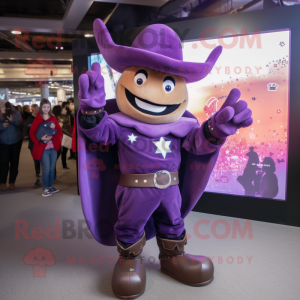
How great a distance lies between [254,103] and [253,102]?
0.04ft

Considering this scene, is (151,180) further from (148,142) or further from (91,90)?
(91,90)

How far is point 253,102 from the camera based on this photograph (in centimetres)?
283

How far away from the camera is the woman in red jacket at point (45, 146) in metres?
3.76

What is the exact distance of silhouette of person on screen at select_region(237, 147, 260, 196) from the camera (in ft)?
9.46

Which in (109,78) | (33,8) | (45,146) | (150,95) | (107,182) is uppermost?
(33,8)

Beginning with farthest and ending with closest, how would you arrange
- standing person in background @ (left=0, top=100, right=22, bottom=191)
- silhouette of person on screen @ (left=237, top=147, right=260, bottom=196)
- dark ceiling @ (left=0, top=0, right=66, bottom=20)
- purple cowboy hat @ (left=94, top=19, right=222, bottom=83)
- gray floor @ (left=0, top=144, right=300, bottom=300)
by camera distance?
dark ceiling @ (left=0, top=0, right=66, bottom=20)
standing person in background @ (left=0, top=100, right=22, bottom=191)
silhouette of person on screen @ (left=237, top=147, right=260, bottom=196)
gray floor @ (left=0, top=144, right=300, bottom=300)
purple cowboy hat @ (left=94, top=19, right=222, bottom=83)

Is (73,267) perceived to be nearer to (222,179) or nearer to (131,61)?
(131,61)

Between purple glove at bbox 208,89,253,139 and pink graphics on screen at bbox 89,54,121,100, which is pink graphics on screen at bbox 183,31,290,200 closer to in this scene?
pink graphics on screen at bbox 89,54,121,100

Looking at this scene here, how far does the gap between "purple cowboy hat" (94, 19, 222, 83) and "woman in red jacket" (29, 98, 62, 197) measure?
2.29 meters

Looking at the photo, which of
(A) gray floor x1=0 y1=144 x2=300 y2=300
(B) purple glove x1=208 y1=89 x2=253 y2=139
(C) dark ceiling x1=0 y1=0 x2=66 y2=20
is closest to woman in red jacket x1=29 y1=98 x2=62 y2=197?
(A) gray floor x1=0 y1=144 x2=300 y2=300

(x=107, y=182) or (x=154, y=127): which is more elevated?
(x=154, y=127)

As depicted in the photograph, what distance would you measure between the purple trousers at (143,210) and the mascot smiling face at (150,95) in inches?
16.3

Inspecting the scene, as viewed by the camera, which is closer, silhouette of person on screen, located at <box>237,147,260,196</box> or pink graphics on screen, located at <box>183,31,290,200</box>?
pink graphics on screen, located at <box>183,31,290,200</box>

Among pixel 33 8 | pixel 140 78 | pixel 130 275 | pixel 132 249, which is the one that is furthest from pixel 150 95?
pixel 33 8
